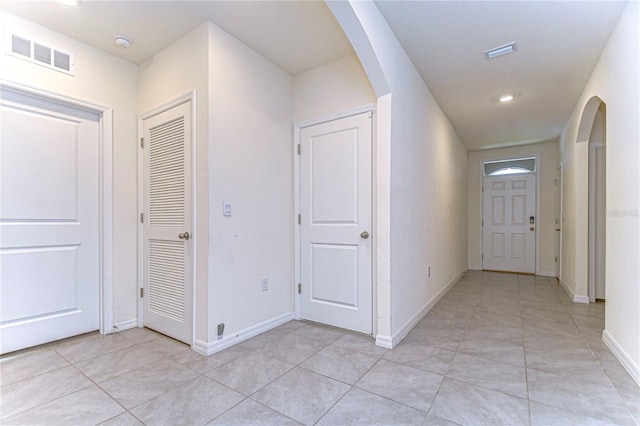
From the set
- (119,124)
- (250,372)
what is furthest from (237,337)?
(119,124)

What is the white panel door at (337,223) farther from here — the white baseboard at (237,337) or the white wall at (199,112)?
the white wall at (199,112)

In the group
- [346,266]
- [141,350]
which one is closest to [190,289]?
[141,350]

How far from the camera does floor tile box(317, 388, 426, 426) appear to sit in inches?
57.9

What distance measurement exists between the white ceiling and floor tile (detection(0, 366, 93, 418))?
2451mm

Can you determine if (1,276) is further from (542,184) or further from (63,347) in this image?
(542,184)

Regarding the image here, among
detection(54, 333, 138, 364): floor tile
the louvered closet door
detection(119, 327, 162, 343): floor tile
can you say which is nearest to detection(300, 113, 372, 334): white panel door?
the louvered closet door

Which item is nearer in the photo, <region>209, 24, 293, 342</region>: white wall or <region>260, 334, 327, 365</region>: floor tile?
<region>260, 334, 327, 365</region>: floor tile

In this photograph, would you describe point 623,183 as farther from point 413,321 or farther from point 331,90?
point 331,90

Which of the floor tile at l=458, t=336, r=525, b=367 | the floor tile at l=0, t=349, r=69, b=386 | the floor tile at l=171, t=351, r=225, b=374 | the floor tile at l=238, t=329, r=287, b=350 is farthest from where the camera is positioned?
the floor tile at l=238, t=329, r=287, b=350

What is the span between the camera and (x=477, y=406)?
1.59m

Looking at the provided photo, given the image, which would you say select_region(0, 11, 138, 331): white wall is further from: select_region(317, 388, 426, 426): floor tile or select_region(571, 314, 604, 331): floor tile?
select_region(571, 314, 604, 331): floor tile

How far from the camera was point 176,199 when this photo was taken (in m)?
2.50

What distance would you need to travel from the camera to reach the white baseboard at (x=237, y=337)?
2209 millimetres

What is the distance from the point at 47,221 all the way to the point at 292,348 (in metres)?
2.17
